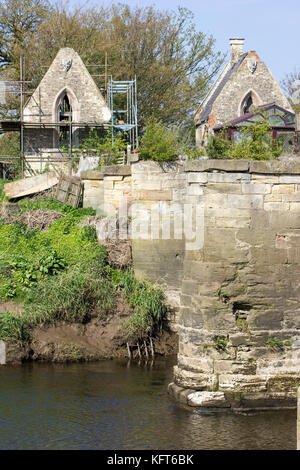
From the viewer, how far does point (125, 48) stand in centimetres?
3928

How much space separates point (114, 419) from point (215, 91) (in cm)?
2648

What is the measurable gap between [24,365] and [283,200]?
20.9ft

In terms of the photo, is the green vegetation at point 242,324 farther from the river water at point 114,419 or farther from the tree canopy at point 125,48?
the tree canopy at point 125,48

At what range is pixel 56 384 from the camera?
1358cm

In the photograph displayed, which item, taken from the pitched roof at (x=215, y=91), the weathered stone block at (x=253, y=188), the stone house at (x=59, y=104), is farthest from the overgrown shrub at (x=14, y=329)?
the pitched roof at (x=215, y=91)

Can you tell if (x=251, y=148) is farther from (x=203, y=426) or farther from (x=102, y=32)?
(x=102, y=32)

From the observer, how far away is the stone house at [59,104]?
30953 millimetres

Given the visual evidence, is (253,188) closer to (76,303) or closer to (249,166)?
(249,166)

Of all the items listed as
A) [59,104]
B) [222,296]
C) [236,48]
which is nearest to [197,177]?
[222,296]

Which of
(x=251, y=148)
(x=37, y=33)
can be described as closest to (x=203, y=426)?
(x=251, y=148)

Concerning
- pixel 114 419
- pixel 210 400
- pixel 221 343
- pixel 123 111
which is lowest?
pixel 114 419

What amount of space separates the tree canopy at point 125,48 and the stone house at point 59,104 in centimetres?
532

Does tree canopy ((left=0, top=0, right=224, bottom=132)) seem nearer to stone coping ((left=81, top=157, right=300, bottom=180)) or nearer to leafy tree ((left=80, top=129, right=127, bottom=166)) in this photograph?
leafy tree ((left=80, top=129, right=127, bottom=166))
